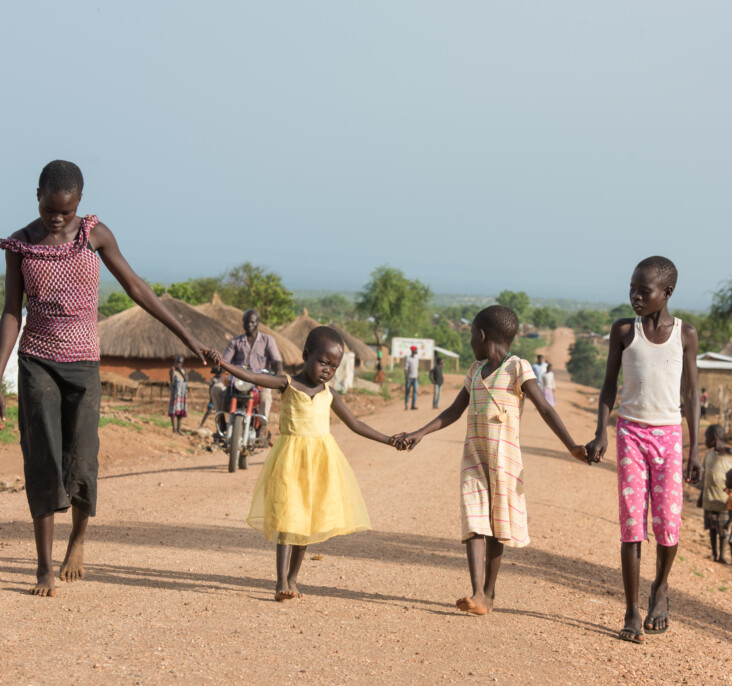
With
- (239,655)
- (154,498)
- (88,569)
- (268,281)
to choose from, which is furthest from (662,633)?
(268,281)

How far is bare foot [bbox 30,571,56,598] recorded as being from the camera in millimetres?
4984

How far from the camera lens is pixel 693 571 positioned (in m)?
9.11

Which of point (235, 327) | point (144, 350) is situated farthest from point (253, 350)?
point (235, 327)

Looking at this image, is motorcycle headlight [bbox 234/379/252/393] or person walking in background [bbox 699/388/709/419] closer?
motorcycle headlight [bbox 234/379/252/393]

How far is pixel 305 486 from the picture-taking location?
17.3 ft

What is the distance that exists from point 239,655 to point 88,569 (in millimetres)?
2037

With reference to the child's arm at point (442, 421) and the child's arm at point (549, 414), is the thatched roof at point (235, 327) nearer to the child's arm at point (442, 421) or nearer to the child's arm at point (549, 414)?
the child's arm at point (442, 421)

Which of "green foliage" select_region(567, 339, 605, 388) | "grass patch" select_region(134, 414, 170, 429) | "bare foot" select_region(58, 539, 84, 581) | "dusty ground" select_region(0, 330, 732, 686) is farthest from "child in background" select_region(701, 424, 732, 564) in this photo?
"green foliage" select_region(567, 339, 605, 388)

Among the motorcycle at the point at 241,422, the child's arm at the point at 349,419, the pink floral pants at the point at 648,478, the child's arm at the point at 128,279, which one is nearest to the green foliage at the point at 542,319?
the motorcycle at the point at 241,422

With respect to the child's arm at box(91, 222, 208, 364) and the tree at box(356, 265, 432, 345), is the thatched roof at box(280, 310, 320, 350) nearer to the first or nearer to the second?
the tree at box(356, 265, 432, 345)

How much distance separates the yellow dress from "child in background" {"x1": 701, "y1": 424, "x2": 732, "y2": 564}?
670cm

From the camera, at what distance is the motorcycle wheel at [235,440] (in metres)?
11.6

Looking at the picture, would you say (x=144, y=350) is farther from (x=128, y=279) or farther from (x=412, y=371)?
(x=128, y=279)

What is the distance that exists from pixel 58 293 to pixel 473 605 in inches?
116
